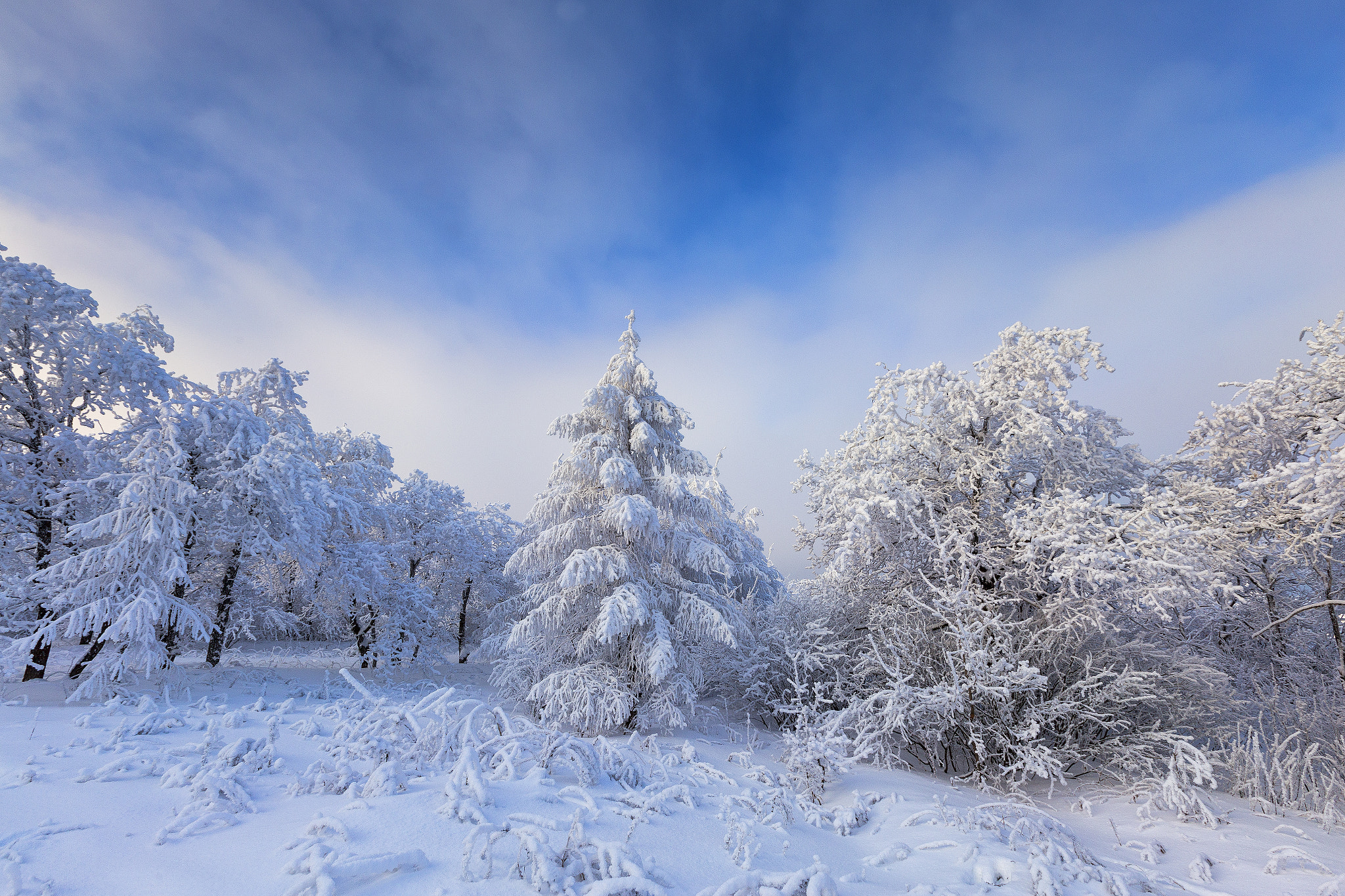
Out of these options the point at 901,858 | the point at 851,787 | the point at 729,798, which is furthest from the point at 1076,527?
the point at 729,798

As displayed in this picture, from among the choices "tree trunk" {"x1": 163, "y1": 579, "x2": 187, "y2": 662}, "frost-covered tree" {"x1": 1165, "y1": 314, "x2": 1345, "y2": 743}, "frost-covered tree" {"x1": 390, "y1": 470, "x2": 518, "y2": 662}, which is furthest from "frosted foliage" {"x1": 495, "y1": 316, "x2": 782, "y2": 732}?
"frost-covered tree" {"x1": 390, "y1": 470, "x2": 518, "y2": 662}

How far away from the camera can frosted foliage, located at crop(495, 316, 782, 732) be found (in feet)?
29.7

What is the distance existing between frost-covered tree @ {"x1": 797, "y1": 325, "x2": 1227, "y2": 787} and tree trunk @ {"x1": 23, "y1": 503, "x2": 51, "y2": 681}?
43.4 ft

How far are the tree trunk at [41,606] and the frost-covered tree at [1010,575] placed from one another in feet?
Answer: 43.4

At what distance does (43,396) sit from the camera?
987cm

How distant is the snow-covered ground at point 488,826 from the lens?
2.89 meters

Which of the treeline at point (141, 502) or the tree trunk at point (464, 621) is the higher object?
the treeline at point (141, 502)

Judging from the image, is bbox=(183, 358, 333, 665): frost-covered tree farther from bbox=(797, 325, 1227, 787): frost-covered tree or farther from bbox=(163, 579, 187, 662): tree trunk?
bbox=(797, 325, 1227, 787): frost-covered tree

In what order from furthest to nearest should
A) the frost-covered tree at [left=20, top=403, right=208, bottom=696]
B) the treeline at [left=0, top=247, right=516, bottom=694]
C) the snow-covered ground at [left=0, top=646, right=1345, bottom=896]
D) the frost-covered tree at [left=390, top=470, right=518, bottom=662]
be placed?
the frost-covered tree at [left=390, top=470, right=518, bottom=662] → the treeline at [left=0, top=247, right=516, bottom=694] → the frost-covered tree at [left=20, top=403, right=208, bottom=696] → the snow-covered ground at [left=0, top=646, right=1345, bottom=896]

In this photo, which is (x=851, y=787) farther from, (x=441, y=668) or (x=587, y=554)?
(x=441, y=668)

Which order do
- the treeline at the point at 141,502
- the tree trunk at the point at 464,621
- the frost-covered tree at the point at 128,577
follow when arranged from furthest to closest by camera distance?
the tree trunk at the point at 464,621 → the treeline at the point at 141,502 → the frost-covered tree at the point at 128,577

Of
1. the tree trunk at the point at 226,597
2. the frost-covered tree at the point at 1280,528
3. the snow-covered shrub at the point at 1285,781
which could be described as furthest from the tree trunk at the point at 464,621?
the frost-covered tree at the point at 1280,528

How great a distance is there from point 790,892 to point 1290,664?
46.1 ft

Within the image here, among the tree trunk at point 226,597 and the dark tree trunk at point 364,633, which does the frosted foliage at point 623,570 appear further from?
the tree trunk at point 226,597
